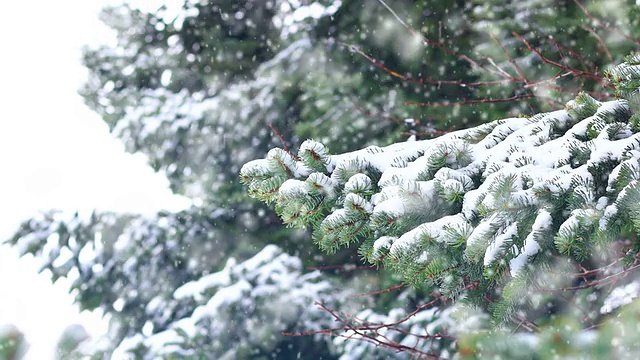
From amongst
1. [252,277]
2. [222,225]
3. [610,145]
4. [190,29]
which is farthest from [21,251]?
[610,145]

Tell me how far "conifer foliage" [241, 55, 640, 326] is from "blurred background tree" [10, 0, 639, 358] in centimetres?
270

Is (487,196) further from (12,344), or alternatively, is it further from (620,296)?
(620,296)

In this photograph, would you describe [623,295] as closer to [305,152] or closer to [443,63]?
[443,63]

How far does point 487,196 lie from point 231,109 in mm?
3928

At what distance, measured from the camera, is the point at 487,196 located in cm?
152

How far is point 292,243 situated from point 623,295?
263 cm

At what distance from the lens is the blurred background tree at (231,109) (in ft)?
15.8

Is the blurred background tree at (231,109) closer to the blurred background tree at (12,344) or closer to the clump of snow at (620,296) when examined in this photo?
the clump of snow at (620,296)

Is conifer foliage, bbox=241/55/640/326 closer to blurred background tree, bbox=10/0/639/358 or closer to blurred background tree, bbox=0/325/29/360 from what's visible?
blurred background tree, bbox=0/325/29/360

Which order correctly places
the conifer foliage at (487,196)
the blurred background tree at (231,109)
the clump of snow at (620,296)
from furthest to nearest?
the blurred background tree at (231,109), the clump of snow at (620,296), the conifer foliage at (487,196)

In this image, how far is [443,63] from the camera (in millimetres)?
4844

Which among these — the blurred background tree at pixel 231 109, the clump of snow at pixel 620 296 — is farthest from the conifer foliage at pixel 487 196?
the blurred background tree at pixel 231 109

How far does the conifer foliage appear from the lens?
151 centimetres

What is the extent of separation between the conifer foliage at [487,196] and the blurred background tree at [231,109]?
270 centimetres
